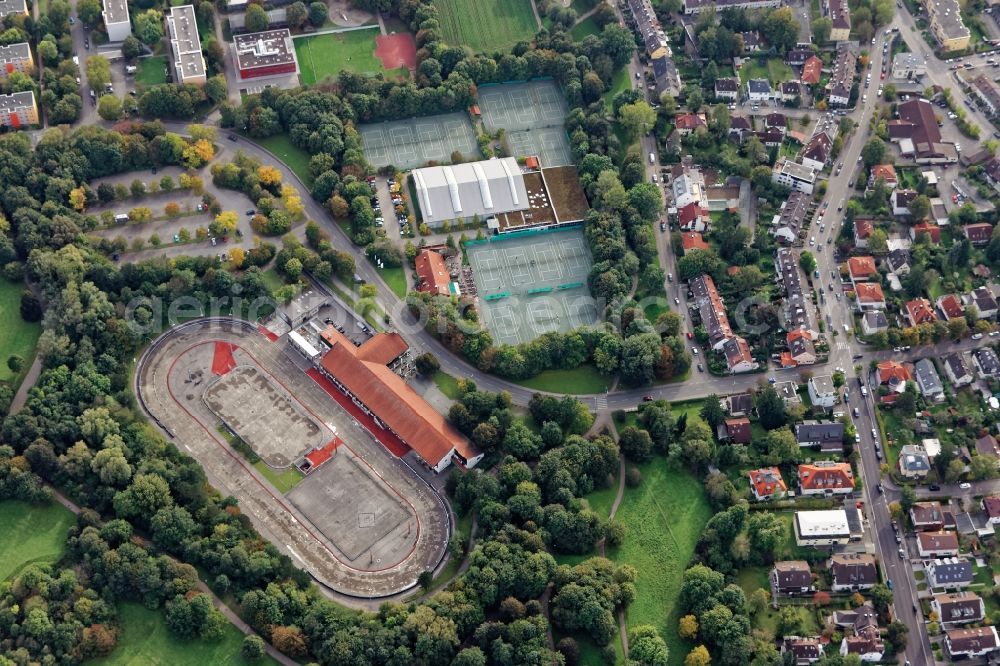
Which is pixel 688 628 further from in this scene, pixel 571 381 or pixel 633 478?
pixel 571 381

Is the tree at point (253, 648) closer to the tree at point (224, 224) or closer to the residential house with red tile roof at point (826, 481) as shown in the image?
the tree at point (224, 224)

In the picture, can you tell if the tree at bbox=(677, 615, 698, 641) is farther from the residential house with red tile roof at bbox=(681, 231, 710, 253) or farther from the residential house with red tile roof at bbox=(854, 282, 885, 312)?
the residential house with red tile roof at bbox=(681, 231, 710, 253)

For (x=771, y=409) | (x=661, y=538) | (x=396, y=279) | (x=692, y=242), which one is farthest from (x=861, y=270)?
(x=396, y=279)

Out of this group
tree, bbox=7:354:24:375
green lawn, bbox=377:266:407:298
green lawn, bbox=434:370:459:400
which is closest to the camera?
tree, bbox=7:354:24:375

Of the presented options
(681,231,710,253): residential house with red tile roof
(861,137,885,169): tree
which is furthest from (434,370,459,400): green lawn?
(861,137,885,169): tree

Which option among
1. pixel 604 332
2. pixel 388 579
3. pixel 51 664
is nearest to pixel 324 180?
pixel 604 332

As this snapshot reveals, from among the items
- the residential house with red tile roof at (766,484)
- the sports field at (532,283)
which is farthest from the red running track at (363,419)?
the residential house with red tile roof at (766,484)

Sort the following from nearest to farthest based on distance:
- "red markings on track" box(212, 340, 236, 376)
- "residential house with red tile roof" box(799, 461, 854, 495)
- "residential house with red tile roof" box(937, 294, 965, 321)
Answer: "residential house with red tile roof" box(799, 461, 854, 495), "red markings on track" box(212, 340, 236, 376), "residential house with red tile roof" box(937, 294, 965, 321)
